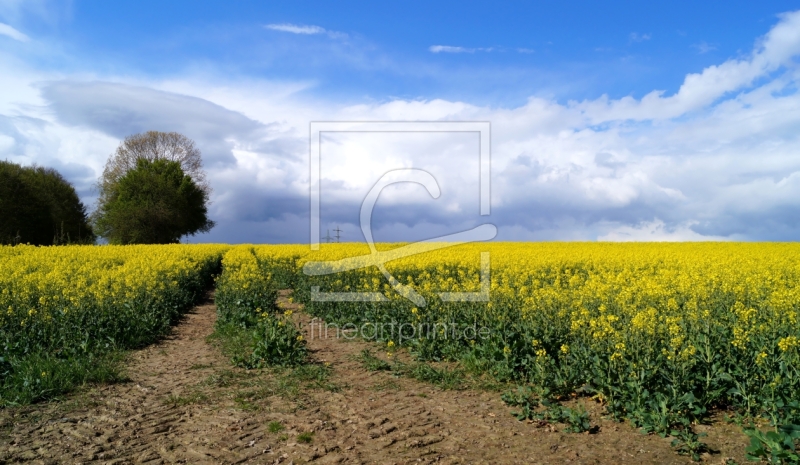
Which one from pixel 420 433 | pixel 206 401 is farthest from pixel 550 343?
pixel 206 401

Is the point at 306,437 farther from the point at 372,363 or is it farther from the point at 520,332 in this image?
the point at 520,332

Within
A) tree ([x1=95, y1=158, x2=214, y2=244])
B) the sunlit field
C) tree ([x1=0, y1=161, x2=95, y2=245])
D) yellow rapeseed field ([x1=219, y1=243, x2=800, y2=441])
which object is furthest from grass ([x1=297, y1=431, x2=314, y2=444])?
tree ([x1=95, y1=158, x2=214, y2=244])

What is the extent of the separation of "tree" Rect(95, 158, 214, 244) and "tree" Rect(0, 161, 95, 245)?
3.46 m

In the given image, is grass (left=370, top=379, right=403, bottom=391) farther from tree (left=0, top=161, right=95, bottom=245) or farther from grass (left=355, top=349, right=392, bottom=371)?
tree (left=0, top=161, right=95, bottom=245)

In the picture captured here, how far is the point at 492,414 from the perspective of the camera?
6707 mm

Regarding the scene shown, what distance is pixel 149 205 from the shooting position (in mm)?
48156

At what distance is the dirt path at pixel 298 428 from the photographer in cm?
554

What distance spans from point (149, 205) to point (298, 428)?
154 feet

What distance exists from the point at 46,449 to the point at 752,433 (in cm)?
704

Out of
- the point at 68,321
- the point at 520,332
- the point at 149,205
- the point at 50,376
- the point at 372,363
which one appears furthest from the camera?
the point at 149,205

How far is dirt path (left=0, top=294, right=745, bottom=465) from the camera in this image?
5535 mm

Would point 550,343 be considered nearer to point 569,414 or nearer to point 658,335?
point 658,335

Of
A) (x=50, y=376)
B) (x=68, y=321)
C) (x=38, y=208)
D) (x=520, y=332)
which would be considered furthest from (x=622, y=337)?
(x=38, y=208)

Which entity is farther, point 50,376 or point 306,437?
point 50,376
